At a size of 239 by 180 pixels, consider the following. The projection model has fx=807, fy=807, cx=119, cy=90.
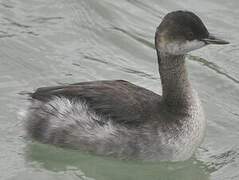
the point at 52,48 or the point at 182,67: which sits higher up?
the point at 182,67

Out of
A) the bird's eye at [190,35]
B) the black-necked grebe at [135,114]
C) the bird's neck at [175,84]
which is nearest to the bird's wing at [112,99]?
the black-necked grebe at [135,114]

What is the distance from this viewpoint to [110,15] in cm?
1201

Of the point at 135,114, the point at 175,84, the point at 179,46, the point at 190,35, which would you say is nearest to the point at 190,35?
the point at 190,35

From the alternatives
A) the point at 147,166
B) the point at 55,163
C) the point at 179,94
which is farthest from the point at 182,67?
the point at 55,163

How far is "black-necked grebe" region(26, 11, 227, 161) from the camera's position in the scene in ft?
27.5

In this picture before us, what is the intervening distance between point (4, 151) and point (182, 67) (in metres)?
2.11

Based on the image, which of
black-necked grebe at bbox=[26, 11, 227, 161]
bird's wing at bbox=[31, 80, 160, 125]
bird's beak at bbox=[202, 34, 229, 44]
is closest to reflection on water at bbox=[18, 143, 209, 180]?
black-necked grebe at bbox=[26, 11, 227, 161]

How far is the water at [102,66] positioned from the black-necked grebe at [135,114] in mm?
193

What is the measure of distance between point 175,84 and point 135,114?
0.64 metres

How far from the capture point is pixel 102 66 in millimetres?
10641

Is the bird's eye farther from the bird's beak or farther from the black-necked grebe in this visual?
the bird's beak

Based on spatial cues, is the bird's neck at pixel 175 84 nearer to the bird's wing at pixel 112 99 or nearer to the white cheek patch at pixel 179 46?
the white cheek patch at pixel 179 46

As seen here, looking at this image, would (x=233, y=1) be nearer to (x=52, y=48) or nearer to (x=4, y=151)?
(x=52, y=48)

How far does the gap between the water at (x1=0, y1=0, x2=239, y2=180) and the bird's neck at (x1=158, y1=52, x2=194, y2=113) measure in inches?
24.5
